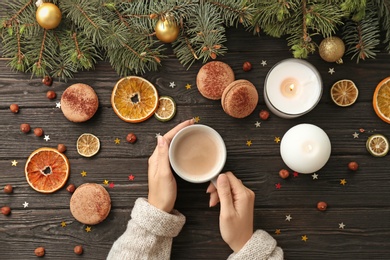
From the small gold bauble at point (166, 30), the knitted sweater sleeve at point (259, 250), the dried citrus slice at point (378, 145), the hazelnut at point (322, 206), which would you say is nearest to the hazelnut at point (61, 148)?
the small gold bauble at point (166, 30)

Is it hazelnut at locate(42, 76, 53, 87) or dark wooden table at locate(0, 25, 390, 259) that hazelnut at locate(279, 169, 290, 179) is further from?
hazelnut at locate(42, 76, 53, 87)

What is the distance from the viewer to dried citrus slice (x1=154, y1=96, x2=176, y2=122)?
1.34 m

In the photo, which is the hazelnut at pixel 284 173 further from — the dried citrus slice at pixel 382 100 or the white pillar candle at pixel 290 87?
the dried citrus slice at pixel 382 100

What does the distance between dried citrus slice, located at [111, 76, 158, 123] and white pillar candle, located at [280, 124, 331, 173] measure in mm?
461

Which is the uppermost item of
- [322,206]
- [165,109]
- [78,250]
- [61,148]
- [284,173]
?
[165,109]

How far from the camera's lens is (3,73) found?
1374 millimetres

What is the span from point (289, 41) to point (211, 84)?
305 millimetres

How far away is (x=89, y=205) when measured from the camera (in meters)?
1.31

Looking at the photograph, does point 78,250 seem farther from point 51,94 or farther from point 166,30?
point 166,30

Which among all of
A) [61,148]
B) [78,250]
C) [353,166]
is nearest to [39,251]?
[78,250]

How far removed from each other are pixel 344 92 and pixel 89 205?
0.93 meters

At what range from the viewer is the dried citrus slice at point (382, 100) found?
52.1 inches

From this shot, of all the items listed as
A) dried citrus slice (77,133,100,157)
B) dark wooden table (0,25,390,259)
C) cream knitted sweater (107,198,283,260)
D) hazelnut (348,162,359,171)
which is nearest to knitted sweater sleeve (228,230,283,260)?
cream knitted sweater (107,198,283,260)

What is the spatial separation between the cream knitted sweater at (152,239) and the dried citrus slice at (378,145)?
0.46 m
